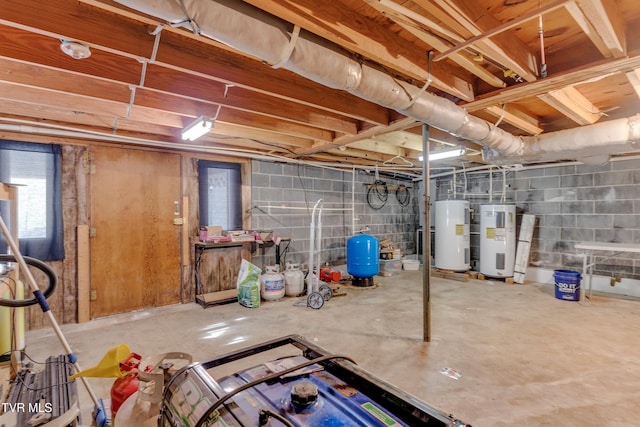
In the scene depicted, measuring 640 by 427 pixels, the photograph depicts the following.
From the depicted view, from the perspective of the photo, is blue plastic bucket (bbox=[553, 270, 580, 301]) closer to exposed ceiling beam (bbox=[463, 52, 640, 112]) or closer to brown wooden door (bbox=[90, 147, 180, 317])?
exposed ceiling beam (bbox=[463, 52, 640, 112])

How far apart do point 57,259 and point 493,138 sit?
4.64 m

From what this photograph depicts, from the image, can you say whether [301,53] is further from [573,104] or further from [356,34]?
[573,104]

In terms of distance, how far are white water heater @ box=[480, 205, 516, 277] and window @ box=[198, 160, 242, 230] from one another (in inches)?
163

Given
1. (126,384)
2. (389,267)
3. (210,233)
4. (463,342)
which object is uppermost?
(210,233)

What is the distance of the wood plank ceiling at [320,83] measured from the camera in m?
1.51

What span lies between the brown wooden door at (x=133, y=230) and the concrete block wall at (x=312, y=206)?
1166 mm

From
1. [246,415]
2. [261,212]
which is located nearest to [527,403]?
[246,415]

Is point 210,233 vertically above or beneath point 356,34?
beneath

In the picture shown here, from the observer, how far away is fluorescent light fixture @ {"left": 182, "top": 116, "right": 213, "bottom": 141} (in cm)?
276

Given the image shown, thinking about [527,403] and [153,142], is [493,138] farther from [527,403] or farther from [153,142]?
[153,142]

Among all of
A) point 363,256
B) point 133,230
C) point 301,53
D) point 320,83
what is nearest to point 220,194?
point 133,230

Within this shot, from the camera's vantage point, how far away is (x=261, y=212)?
4664 mm

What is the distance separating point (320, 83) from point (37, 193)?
126 inches

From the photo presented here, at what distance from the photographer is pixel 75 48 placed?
1666mm
